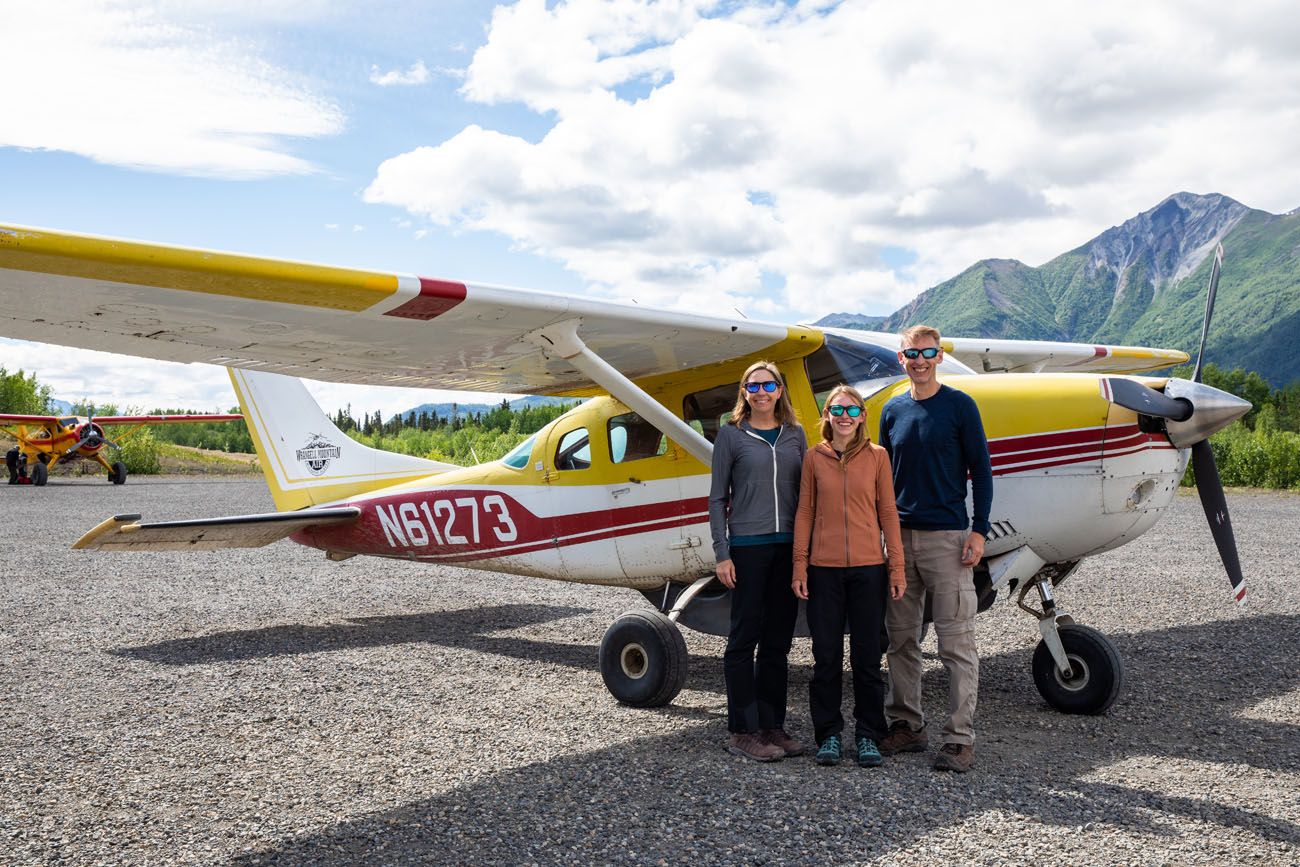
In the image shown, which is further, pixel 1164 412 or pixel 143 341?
pixel 143 341

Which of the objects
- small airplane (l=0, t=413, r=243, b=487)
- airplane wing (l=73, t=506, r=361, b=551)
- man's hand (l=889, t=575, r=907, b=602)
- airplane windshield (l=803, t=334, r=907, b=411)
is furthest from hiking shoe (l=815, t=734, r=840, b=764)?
small airplane (l=0, t=413, r=243, b=487)

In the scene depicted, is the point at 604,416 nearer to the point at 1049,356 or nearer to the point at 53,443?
the point at 1049,356

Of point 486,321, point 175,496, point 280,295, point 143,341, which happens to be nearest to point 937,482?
point 486,321

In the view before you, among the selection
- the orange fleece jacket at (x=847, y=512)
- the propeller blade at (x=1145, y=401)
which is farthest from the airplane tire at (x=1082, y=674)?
the orange fleece jacket at (x=847, y=512)

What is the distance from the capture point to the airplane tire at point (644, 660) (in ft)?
17.5

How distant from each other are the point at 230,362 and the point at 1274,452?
97.2 ft

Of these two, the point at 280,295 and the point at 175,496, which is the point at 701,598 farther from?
the point at 175,496

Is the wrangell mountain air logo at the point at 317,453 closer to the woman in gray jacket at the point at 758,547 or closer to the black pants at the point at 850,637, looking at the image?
the woman in gray jacket at the point at 758,547

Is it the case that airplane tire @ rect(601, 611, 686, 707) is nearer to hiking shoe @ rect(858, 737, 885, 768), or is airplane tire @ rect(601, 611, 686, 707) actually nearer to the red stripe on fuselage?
hiking shoe @ rect(858, 737, 885, 768)

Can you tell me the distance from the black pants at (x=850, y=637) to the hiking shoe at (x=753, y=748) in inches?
8.7

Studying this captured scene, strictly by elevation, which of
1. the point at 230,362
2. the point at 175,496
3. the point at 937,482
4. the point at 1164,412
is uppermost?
the point at 230,362

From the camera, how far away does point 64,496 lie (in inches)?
955

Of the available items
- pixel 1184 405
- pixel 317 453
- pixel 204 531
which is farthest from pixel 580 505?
pixel 1184 405

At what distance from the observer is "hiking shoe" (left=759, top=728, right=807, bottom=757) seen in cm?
434
